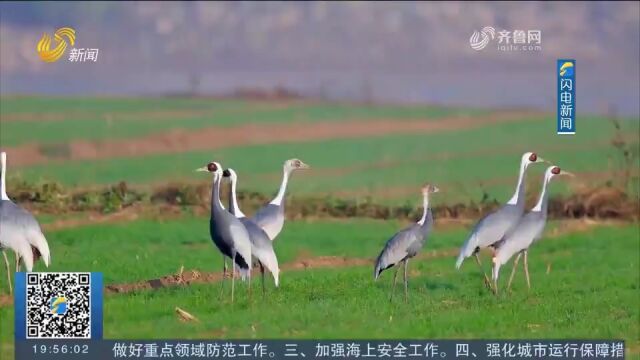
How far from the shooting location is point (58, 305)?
32.8ft

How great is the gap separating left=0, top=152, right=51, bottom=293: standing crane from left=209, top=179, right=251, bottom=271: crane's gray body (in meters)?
1.28

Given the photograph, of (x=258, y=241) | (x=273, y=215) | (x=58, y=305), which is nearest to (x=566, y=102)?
(x=273, y=215)

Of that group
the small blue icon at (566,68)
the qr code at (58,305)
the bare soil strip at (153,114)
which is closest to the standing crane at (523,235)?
the small blue icon at (566,68)

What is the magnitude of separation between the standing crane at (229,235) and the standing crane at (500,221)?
181cm

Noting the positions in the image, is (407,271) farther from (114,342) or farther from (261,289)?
(114,342)

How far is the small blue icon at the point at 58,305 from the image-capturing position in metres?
9.93

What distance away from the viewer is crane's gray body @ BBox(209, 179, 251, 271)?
10383 millimetres

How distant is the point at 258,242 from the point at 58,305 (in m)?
1.55

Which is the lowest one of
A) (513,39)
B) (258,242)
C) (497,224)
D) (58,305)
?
(58,305)

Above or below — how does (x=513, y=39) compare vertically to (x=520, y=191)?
above

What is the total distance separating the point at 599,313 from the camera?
10.5 meters

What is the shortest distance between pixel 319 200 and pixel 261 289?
9.16 ft

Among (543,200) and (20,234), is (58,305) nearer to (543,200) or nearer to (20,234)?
(20,234)

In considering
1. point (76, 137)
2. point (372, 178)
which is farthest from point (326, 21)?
point (76, 137)
